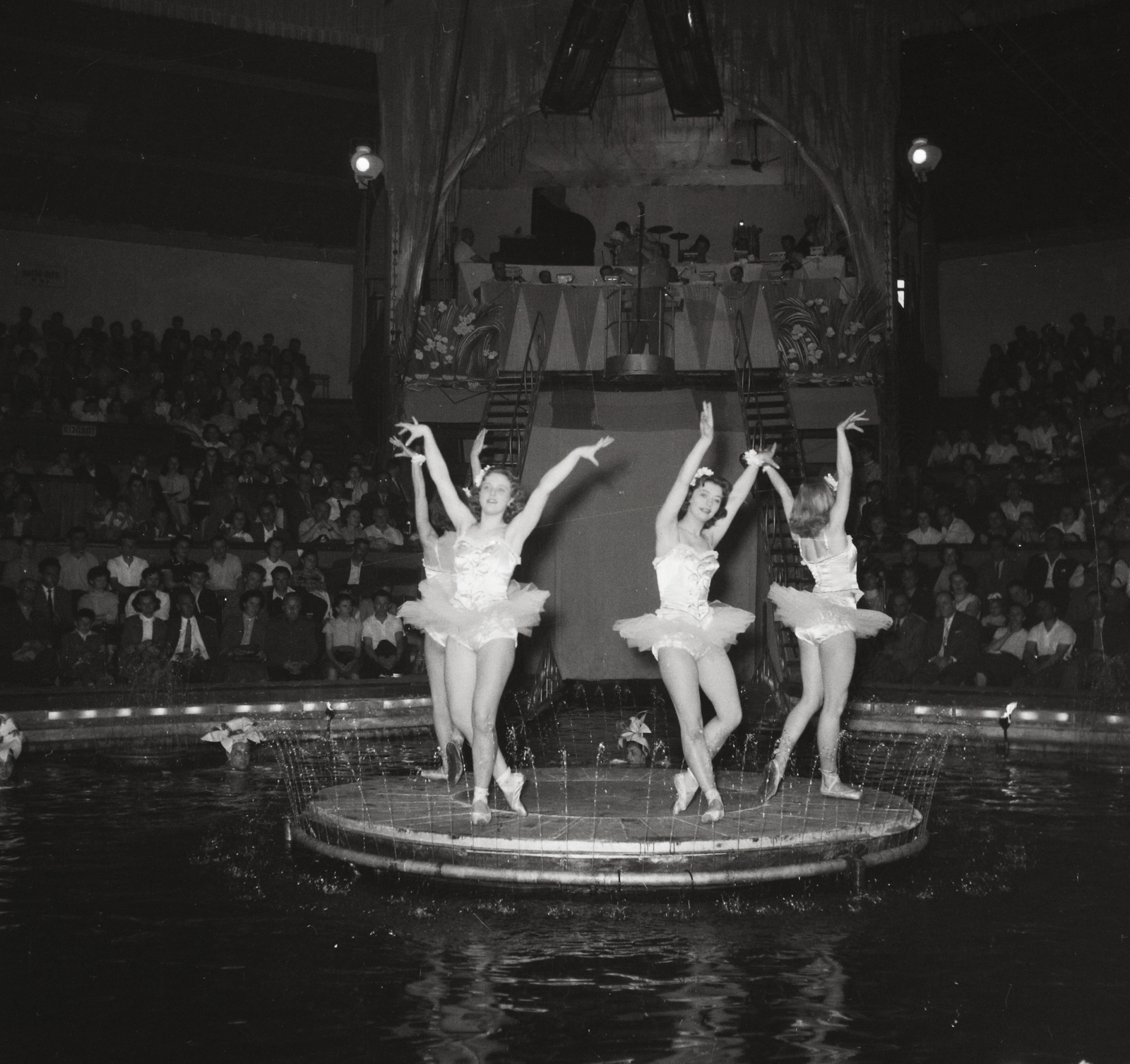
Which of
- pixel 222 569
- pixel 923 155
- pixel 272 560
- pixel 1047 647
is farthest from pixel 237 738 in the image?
pixel 923 155

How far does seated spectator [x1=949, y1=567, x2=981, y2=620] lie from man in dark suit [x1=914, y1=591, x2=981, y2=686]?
5cm

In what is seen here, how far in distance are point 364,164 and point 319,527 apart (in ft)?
17.6

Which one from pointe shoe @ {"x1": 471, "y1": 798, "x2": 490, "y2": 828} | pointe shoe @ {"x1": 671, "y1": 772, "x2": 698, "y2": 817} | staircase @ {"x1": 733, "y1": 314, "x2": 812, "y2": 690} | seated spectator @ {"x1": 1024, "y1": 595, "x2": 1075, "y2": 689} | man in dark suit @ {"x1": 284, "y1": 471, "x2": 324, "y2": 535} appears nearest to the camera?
pointe shoe @ {"x1": 471, "y1": 798, "x2": 490, "y2": 828}

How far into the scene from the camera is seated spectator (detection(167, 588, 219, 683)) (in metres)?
13.5

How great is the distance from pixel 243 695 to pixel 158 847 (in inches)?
190

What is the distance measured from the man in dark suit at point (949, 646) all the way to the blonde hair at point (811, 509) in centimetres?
598

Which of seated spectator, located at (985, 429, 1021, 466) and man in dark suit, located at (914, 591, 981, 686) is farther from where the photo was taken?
seated spectator, located at (985, 429, 1021, 466)

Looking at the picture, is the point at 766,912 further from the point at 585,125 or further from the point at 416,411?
the point at 585,125

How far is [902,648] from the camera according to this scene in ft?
45.8

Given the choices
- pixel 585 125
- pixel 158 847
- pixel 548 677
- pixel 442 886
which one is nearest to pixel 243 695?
pixel 548 677

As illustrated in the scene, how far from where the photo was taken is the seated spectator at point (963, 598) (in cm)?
1376

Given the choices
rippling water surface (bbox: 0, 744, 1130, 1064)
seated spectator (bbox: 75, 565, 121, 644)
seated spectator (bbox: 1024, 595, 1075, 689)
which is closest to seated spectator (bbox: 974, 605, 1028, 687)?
seated spectator (bbox: 1024, 595, 1075, 689)

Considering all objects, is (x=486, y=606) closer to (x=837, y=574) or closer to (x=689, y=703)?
(x=689, y=703)

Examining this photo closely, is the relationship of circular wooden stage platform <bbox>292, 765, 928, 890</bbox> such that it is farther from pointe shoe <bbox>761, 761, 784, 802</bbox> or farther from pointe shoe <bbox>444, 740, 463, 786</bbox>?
pointe shoe <bbox>444, 740, 463, 786</bbox>
